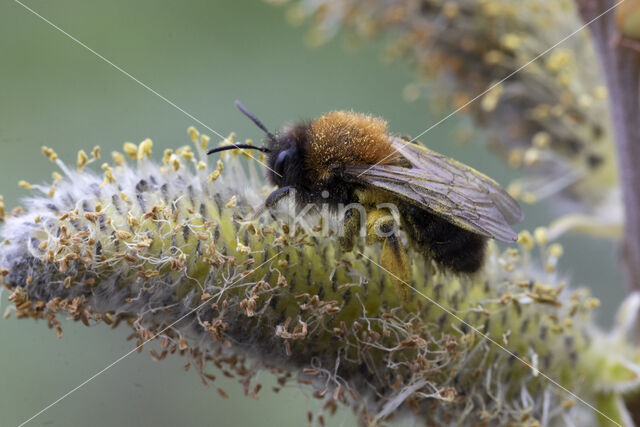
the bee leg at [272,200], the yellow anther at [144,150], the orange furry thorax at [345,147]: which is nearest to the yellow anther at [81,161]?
the yellow anther at [144,150]

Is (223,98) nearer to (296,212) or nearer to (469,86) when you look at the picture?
(469,86)

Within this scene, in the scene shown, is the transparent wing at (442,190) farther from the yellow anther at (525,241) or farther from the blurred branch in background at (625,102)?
the blurred branch in background at (625,102)

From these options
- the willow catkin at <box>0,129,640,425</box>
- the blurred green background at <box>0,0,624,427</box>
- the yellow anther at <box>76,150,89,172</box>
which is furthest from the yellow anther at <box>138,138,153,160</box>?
the blurred green background at <box>0,0,624,427</box>

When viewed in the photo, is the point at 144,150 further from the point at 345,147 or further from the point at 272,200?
the point at 345,147

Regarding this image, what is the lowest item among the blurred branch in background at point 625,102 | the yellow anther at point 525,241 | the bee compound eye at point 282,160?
the bee compound eye at point 282,160

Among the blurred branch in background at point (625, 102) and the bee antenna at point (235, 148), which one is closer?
the bee antenna at point (235, 148)

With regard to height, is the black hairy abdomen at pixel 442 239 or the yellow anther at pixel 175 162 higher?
the black hairy abdomen at pixel 442 239

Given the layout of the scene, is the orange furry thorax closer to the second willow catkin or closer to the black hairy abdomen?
the black hairy abdomen

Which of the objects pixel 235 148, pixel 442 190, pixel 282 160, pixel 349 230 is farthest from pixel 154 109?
pixel 442 190
